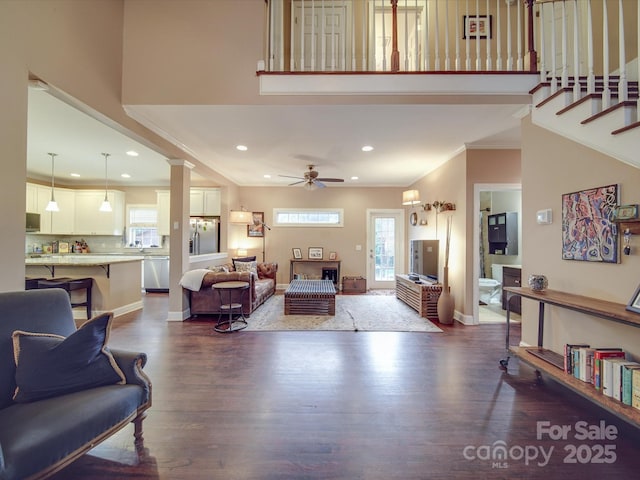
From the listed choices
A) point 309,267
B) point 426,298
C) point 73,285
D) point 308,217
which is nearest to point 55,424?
point 73,285

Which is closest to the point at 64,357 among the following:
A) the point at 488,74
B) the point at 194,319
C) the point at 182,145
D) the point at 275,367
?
the point at 275,367

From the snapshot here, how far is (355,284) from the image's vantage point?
22.7 ft

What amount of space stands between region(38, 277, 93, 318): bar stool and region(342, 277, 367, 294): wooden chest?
4977mm

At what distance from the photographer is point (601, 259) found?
225cm

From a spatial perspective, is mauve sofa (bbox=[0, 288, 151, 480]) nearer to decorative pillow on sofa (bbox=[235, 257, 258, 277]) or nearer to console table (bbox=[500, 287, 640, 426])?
console table (bbox=[500, 287, 640, 426])

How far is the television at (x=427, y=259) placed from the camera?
16.6ft

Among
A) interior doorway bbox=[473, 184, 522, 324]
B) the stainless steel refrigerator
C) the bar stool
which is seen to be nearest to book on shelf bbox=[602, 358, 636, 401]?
interior doorway bbox=[473, 184, 522, 324]

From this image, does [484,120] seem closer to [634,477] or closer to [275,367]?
[634,477]

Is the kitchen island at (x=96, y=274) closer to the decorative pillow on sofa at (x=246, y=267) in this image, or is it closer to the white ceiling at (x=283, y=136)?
the white ceiling at (x=283, y=136)

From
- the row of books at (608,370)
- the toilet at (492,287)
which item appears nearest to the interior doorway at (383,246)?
the toilet at (492,287)

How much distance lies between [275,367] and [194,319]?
7.85ft

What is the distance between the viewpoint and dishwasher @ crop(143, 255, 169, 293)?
680 cm

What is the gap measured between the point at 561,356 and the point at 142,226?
27.9 feet

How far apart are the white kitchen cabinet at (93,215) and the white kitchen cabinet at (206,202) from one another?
2.24m
